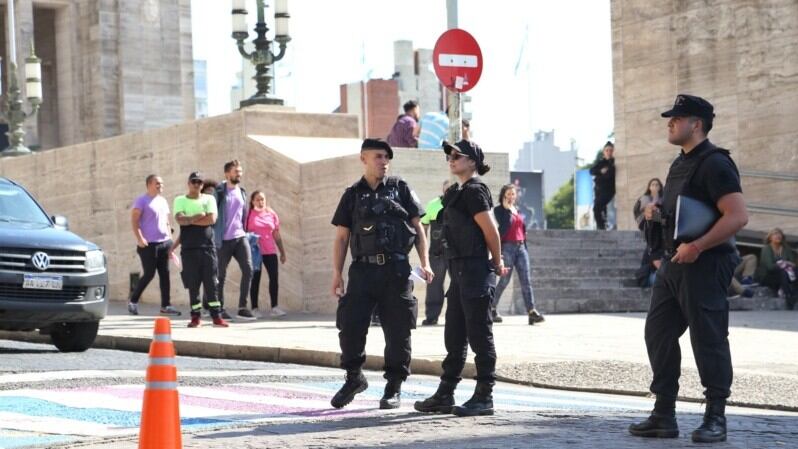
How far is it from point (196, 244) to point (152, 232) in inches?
114

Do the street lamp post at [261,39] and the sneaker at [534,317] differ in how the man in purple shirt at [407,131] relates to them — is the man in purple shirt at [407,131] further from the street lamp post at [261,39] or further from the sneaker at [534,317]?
the sneaker at [534,317]

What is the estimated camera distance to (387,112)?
389 ft

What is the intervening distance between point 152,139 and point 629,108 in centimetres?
911

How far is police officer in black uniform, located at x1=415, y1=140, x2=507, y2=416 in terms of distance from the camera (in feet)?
34.9

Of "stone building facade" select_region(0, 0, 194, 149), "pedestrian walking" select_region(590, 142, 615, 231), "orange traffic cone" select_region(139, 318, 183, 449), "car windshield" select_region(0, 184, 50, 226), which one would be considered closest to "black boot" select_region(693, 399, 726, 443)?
"orange traffic cone" select_region(139, 318, 183, 449)

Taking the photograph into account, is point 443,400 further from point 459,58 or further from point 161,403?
point 459,58

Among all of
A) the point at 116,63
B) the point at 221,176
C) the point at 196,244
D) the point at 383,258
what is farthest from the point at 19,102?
the point at 383,258

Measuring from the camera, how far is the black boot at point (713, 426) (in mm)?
8945

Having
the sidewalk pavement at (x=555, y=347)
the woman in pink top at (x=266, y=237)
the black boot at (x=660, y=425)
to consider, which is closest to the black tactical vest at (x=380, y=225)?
the black boot at (x=660, y=425)

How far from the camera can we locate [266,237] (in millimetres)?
21312

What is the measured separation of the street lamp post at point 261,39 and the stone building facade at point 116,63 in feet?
60.2

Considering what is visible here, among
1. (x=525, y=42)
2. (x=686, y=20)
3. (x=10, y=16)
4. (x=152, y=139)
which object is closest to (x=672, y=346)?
(x=152, y=139)

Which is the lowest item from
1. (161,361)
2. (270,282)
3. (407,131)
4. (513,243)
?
(161,361)

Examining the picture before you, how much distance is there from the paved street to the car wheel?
1.78m
